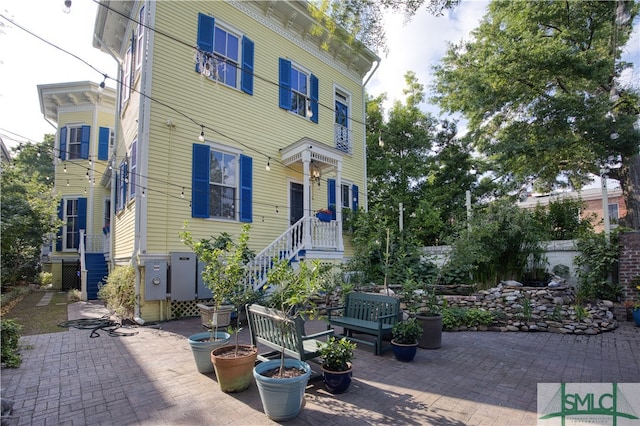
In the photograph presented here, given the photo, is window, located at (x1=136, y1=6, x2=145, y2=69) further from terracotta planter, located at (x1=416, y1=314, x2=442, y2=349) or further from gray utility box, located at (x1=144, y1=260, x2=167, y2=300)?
terracotta planter, located at (x1=416, y1=314, x2=442, y2=349)

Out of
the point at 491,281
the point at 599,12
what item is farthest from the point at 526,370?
the point at 599,12

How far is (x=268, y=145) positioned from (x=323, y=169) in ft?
6.98

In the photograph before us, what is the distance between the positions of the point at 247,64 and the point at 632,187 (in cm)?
1336

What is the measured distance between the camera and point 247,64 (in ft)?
31.6

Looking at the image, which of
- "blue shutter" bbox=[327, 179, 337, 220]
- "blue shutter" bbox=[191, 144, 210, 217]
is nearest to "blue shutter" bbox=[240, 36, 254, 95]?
"blue shutter" bbox=[191, 144, 210, 217]

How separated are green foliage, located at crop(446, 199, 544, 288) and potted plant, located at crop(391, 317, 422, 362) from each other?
3.61 meters

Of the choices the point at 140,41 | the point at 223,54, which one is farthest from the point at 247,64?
the point at 140,41

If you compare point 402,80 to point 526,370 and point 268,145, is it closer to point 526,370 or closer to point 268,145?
point 268,145

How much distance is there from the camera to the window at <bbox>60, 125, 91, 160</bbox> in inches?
594

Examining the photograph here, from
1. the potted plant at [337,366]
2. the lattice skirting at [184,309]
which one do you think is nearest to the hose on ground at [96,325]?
the lattice skirting at [184,309]

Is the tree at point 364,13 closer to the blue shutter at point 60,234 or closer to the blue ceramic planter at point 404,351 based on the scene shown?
the blue ceramic planter at point 404,351

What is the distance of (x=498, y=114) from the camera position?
13312 mm

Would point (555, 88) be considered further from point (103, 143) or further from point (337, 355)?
point (103, 143)

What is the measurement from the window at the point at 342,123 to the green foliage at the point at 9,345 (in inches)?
394
